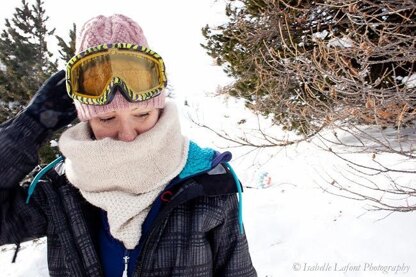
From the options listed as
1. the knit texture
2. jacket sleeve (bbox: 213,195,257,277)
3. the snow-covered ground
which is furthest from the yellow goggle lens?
the snow-covered ground

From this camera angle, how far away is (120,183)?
4.84 feet

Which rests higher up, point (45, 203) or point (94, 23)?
point (94, 23)

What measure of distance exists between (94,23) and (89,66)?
0.20m

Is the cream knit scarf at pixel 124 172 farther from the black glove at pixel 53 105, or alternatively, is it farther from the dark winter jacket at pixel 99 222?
the black glove at pixel 53 105

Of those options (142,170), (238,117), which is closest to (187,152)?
(142,170)

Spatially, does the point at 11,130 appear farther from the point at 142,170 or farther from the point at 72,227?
the point at 142,170

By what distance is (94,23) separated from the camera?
157cm

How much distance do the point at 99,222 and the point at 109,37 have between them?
0.84 meters

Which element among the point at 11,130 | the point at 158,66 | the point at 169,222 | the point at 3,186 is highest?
the point at 158,66

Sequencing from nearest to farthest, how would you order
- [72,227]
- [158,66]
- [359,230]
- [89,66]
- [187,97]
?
1. [72,227]
2. [89,66]
3. [158,66]
4. [359,230]
5. [187,97]

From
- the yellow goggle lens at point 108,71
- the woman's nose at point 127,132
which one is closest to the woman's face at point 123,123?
the woman's nose at point 127,132

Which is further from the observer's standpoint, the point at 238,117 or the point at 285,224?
the point at 238,117

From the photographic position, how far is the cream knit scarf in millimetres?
1433

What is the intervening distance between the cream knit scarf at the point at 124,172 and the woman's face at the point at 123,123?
0.05 metres
